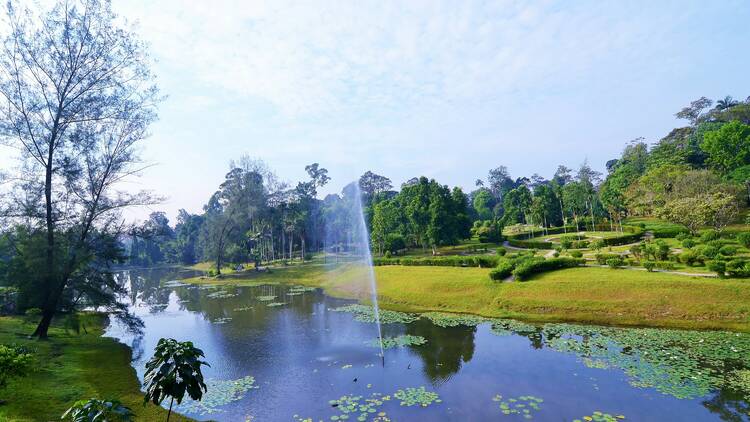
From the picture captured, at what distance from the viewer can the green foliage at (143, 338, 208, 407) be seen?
9266mm

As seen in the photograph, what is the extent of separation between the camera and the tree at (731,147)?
65.6 metres

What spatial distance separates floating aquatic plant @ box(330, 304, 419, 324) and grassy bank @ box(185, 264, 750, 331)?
6.44 ft

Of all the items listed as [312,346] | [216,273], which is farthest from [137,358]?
[216,273]

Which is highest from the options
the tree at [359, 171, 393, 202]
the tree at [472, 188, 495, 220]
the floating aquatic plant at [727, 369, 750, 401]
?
the tree at [359, 171, 393, 202]

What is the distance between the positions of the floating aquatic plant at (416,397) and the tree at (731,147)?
261 feet

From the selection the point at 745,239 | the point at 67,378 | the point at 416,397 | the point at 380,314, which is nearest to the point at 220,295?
the point at 380,314

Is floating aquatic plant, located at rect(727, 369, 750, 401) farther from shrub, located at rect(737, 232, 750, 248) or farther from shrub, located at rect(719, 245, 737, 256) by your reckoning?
shrub, located at rect(737, 232, 750, 248)

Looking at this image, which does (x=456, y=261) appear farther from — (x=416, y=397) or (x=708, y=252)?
(x=416, y=397)

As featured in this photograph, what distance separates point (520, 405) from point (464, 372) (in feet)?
12.6

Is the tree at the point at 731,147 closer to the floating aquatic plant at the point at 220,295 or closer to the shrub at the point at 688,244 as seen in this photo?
the shrub at the point at 688,244

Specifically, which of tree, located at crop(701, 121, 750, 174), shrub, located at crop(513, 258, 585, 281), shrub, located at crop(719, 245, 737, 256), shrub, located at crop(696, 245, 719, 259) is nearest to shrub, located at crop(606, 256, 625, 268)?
shrub, located at crop(513, 258, 585, 281)

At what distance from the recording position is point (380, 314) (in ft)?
103

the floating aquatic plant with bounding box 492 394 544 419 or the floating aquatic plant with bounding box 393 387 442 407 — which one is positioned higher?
the floating aquatic plant with bounding box 393 387 442 407

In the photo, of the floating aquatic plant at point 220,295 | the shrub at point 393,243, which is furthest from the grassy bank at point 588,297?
the shrub at point 393,243
